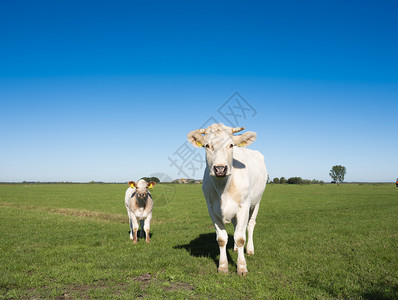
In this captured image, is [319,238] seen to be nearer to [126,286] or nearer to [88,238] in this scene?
[126,286]

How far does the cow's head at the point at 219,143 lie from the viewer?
240 inches

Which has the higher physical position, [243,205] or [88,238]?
[243,205]

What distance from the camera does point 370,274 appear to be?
21.4ft

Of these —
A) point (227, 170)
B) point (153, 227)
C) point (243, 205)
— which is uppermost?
point (227, 170)

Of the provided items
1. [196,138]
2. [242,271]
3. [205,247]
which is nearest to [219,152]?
[196,138]

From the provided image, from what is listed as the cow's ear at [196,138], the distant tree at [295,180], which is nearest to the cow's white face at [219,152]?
the cow's ear at [196,138]

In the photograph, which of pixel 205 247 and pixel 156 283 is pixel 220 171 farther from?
pixel 205 247

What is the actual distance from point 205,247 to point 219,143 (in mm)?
4930

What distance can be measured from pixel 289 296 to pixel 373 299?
1450 mm

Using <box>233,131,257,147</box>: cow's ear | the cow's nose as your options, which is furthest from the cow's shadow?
<box>233,131,257,147</box>: cow's ear

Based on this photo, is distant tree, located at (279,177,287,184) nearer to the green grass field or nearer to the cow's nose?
the green grass field

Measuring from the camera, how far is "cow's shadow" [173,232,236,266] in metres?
8.75

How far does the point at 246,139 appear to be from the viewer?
7160mm

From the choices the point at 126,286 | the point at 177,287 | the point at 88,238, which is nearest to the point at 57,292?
the point at 126,286
